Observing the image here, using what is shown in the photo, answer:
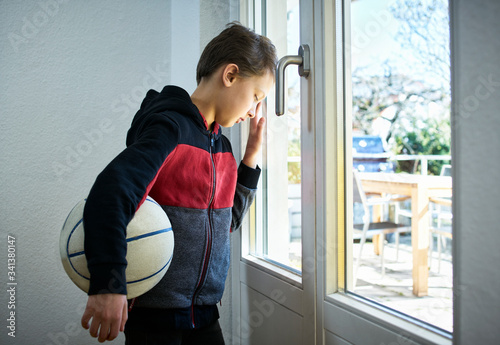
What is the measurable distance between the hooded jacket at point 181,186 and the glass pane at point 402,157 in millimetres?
426

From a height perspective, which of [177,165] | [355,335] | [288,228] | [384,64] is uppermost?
[384,64]

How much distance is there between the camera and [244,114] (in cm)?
117

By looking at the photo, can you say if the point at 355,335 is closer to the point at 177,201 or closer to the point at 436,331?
the point at 436,331

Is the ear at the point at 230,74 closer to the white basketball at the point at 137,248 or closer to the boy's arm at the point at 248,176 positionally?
the boy's arm at the point at 248,176

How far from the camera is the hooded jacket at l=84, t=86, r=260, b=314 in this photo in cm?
75

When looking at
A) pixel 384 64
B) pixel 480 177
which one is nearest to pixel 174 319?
pixel 480 177

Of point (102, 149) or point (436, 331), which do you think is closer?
point (436, 331)

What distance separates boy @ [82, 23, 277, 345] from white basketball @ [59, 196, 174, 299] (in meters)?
0.05

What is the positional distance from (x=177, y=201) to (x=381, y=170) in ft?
1.99

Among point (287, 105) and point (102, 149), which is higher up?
point (287, 105)

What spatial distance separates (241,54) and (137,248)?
0.68 m

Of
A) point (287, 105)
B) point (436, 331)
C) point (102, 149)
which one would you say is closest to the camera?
point (436, 331)

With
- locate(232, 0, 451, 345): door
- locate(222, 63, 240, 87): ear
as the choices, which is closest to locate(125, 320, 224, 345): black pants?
locate(232, 0, 451, 345): door

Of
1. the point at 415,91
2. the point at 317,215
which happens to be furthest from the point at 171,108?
the point at 415,91
